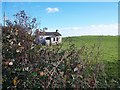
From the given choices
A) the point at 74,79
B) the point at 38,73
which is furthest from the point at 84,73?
the point at 38,73

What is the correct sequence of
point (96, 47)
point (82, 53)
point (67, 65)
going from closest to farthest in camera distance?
1. point (67, 65)
2. point (82, 53)
3. point (96, 47)

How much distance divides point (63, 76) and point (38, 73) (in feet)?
1.50

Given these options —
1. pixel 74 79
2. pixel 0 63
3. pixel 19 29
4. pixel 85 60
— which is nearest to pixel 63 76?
pixel 74 79

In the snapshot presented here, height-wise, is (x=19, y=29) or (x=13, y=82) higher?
(x=19, y=29)

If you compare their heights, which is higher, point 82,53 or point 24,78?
point 82,53

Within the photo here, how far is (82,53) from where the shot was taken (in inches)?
215

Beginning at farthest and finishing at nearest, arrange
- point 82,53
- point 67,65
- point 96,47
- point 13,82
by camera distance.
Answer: point 96,47
point 82,53
point 67,65
point 13,82

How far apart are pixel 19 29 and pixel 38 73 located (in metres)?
1.56

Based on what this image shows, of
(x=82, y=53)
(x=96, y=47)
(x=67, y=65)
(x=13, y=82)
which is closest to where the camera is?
(x=13, y=82)

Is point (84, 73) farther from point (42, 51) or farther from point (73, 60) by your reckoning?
A: point (42, 51)

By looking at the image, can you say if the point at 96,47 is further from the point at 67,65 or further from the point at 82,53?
the point at 67,65

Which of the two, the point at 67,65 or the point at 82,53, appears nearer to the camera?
the point at 67,65

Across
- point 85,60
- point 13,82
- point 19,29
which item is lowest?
point 13,82

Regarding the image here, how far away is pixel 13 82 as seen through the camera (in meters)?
4.78
